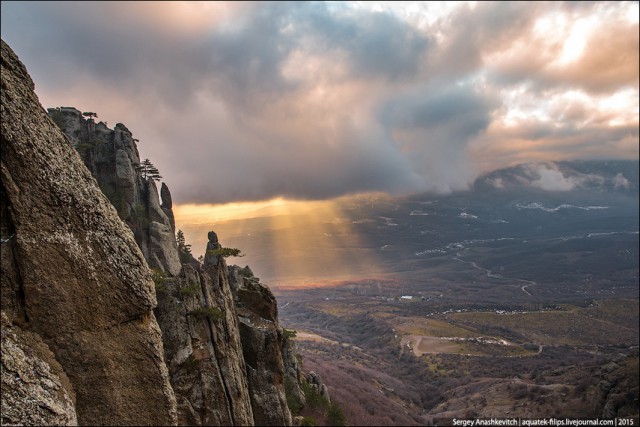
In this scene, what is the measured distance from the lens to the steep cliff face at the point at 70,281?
454 inches

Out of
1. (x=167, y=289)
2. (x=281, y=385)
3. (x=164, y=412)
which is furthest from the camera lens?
(x=281, y=385)

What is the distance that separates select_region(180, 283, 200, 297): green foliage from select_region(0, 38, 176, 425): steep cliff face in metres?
17.9

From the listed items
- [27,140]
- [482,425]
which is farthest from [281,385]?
[482,425]

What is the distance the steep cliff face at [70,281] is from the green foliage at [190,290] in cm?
1790

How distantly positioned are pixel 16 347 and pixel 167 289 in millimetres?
21303

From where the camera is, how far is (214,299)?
3616cm

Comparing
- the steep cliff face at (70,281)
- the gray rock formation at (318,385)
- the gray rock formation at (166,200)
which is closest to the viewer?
the steep cliff face at (70,281)

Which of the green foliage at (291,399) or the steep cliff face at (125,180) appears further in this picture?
the green foliage at (291,399)

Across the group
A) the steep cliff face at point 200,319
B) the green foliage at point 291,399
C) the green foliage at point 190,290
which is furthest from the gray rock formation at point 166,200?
the green foliage at point 190,290

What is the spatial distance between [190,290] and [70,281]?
67.2ft

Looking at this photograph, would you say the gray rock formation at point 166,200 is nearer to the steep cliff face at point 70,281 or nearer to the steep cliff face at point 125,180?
the steep cliff face at point 125,180

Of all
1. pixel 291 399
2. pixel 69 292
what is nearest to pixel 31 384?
pixel 69 292

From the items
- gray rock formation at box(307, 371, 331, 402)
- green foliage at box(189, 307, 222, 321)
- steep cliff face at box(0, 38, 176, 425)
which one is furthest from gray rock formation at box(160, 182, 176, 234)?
steep cliff face at box(0, 38, 176, 425)

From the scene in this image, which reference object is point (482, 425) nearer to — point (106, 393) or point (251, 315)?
point (251, 315)
